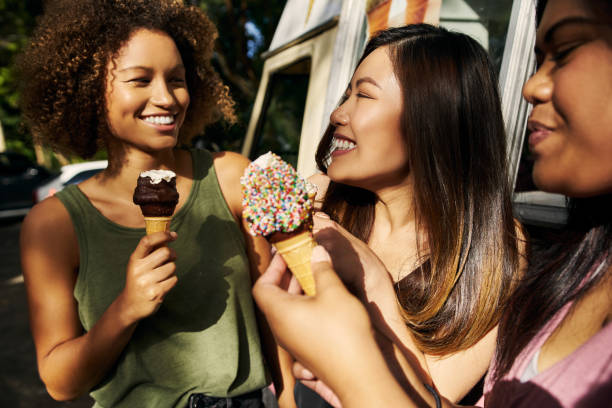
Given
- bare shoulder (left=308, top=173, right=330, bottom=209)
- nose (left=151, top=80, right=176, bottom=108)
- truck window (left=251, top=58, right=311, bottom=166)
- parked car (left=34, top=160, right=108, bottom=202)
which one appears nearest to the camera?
nose (left=151, top=80, right=176, bottom=108)

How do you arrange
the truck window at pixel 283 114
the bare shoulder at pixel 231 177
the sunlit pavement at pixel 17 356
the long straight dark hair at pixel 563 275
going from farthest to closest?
1. the truck window at pixel 283 114
2. the sunlit pavement at pixel 17 356
3. the bare shoulder at pixel 231 177
4. the long straight dark hair at pixel 563 275

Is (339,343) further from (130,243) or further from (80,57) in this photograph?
(80,57)

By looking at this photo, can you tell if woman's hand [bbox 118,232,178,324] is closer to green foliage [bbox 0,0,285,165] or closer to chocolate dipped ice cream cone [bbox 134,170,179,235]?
chocolate dipped ice cream cone [bbox 134,170,179,235]

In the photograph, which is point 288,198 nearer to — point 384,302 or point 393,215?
point 384,302

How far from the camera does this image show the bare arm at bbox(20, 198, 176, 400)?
1362 mm

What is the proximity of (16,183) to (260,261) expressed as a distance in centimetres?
1292

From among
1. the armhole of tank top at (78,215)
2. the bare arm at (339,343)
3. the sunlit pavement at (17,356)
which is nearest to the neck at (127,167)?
the armhole of tank top at (78,215)

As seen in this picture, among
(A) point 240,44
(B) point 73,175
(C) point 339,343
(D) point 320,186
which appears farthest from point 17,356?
(A) point 240,44

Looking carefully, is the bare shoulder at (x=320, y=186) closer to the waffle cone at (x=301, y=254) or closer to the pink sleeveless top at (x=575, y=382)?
the waffle cone at (x=301, y=254)

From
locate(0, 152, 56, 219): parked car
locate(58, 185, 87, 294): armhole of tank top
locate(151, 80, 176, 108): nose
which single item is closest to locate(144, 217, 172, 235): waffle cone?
locate(58, 185, 87, 294): armhole of tank top

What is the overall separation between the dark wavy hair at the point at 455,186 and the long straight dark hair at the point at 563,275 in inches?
6.4

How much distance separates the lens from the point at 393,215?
1809 millimetres

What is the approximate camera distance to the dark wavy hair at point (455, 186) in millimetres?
1483

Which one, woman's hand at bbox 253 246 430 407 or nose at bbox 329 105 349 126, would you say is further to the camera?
nose at bbox 329 105 349 126
